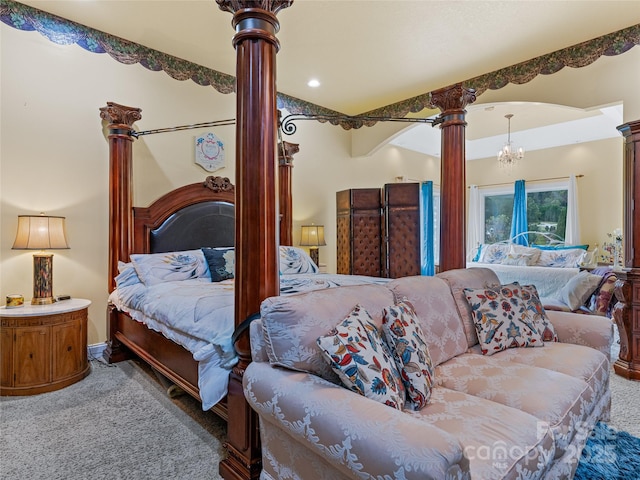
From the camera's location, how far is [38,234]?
269 centimetres

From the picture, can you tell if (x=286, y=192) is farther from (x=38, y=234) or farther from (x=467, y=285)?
(x=467, y=285)

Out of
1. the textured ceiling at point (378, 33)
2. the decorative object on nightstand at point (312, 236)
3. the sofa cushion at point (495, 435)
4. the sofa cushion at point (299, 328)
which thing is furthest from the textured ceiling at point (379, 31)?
the sofa cushion at point (495, 435)

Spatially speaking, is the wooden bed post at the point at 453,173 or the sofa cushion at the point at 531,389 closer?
the sofa cushion at the point at 531,389

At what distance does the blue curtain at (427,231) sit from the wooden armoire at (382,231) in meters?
1.68

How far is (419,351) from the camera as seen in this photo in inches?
60.7

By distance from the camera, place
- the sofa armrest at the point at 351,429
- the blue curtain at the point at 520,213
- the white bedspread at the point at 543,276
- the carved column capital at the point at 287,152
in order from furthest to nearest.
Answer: the blue curtain at the point at 520,213 < the white bedspread at the point at 543,276 < the carved column capital at the point at 287,152 < the sofa armrest at the point at 351,429

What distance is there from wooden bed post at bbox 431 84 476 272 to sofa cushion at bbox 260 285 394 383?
162 centimetres

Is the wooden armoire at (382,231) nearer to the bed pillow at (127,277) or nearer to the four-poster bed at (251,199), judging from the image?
the bed pillow at (127,277)

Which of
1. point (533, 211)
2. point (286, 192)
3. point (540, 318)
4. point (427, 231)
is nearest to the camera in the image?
point (540, 318)

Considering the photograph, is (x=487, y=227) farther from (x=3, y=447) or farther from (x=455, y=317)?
(x=3, y=447)

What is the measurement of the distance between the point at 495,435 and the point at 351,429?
1.71ft

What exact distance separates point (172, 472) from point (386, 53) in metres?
3.83

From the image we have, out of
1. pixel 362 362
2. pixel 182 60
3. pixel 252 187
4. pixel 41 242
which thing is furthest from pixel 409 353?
pixel 182 60

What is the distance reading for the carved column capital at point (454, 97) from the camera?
2745mm
